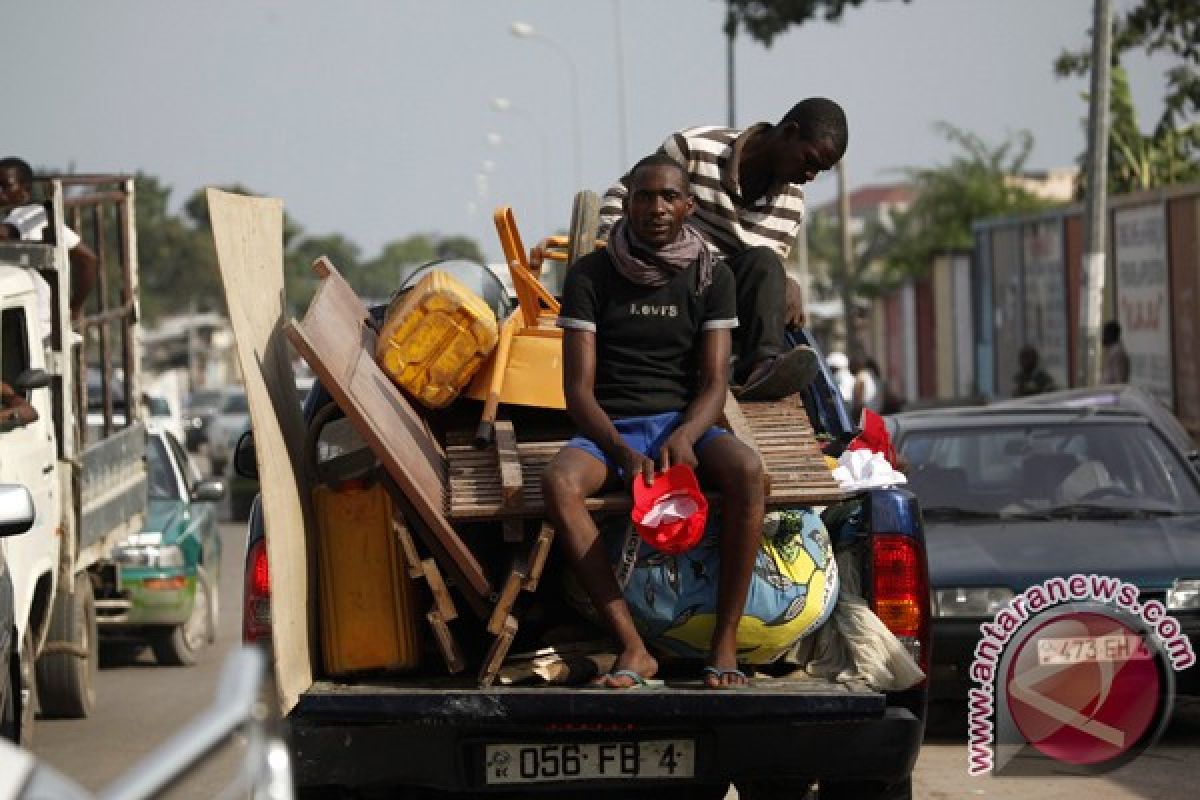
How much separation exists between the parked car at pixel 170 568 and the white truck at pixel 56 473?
0.33 metres

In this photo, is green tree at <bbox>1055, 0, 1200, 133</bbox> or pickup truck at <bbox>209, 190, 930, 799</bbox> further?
green tree at <bbox>1055, 0, 1200, 133</bbox>

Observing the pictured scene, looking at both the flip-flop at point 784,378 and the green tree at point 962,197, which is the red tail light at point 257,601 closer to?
the flip-flop at point 784,378

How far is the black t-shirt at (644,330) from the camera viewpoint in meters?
6.60

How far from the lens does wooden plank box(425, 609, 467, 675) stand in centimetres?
623

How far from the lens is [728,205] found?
300 inches

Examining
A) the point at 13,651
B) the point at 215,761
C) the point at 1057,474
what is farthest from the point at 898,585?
the point at 1057,474

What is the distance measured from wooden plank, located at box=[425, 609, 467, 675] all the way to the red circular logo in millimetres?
4048

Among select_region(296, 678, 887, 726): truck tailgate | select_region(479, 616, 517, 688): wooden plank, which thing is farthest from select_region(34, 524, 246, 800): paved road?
select_region(479, 616, 517, 688): wooden plank

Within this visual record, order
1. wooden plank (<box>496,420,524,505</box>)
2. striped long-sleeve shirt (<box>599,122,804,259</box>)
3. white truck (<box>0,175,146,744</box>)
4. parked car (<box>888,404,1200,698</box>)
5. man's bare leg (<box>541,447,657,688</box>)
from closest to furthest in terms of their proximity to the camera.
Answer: man's bare leg (<box>541,447,657,688</box>) < wooden plank (<box>496,420,524,505</box>) < striped long-sleeve shirt (<box>599,122,804,259</box>) < parked car (<box>888,404,1200,698</box>) < white truck (<box>0,175,146,744</box>)

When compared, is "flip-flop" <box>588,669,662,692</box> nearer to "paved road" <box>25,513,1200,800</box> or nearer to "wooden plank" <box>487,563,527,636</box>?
"wooden plank" <box>487,563,527,636</box>

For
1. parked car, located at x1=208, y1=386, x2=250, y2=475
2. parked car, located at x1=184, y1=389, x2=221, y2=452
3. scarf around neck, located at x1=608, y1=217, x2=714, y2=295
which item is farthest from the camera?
parked car, located at x1=184, y1=389, x2=221, y2=452

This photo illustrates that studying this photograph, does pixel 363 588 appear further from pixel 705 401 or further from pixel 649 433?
pixel 705 401

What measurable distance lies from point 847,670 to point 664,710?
65cm

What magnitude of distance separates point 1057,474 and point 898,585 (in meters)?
4.78
